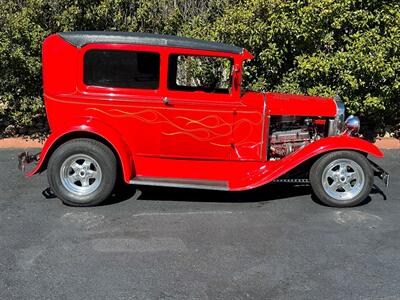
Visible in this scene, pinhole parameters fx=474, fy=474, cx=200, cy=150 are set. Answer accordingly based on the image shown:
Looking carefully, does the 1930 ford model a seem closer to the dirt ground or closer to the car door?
the car door

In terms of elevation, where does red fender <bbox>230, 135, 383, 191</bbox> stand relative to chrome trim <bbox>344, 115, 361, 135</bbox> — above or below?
below

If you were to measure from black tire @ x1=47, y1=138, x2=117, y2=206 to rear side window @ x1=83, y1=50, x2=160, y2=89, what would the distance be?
0.74m

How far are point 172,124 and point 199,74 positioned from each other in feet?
4.15

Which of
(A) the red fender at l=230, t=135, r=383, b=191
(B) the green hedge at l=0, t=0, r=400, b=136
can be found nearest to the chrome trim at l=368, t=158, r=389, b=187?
(A) the red fender at l=230, t=135, r=383, b=191

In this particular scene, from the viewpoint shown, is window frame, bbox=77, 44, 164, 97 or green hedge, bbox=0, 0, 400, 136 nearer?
window frame, bbox=77, 44, 164, 97

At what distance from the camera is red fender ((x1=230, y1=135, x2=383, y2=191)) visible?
5453mm

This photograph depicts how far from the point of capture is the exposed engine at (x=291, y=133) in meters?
5.95

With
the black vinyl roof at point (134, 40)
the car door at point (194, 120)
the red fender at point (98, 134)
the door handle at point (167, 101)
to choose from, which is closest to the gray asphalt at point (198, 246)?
the red fender at point (98, 134)

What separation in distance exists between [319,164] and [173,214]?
180 cm

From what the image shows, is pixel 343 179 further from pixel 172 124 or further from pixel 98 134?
pixel 98 134

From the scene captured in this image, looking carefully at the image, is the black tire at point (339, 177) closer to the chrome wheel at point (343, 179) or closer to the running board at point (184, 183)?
the chrome wheel at point (343, 179)

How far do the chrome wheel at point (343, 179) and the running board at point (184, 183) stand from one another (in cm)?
120

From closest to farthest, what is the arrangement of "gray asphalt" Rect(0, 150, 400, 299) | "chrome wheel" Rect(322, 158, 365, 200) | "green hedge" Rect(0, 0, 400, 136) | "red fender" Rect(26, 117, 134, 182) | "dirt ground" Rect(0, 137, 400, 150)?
"gray asphalt" Rect(0, 150, 400, 299), "red fender" Rect(26, 117, 134, 182), "chrome wheel" Rect(322, 158, 365, 200), "green hedge" Rect(0, 0, 400, 136), "dirt ground" Rect(0, 137, 400, 150)

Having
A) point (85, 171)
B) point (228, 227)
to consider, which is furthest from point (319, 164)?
point (85, 171)
